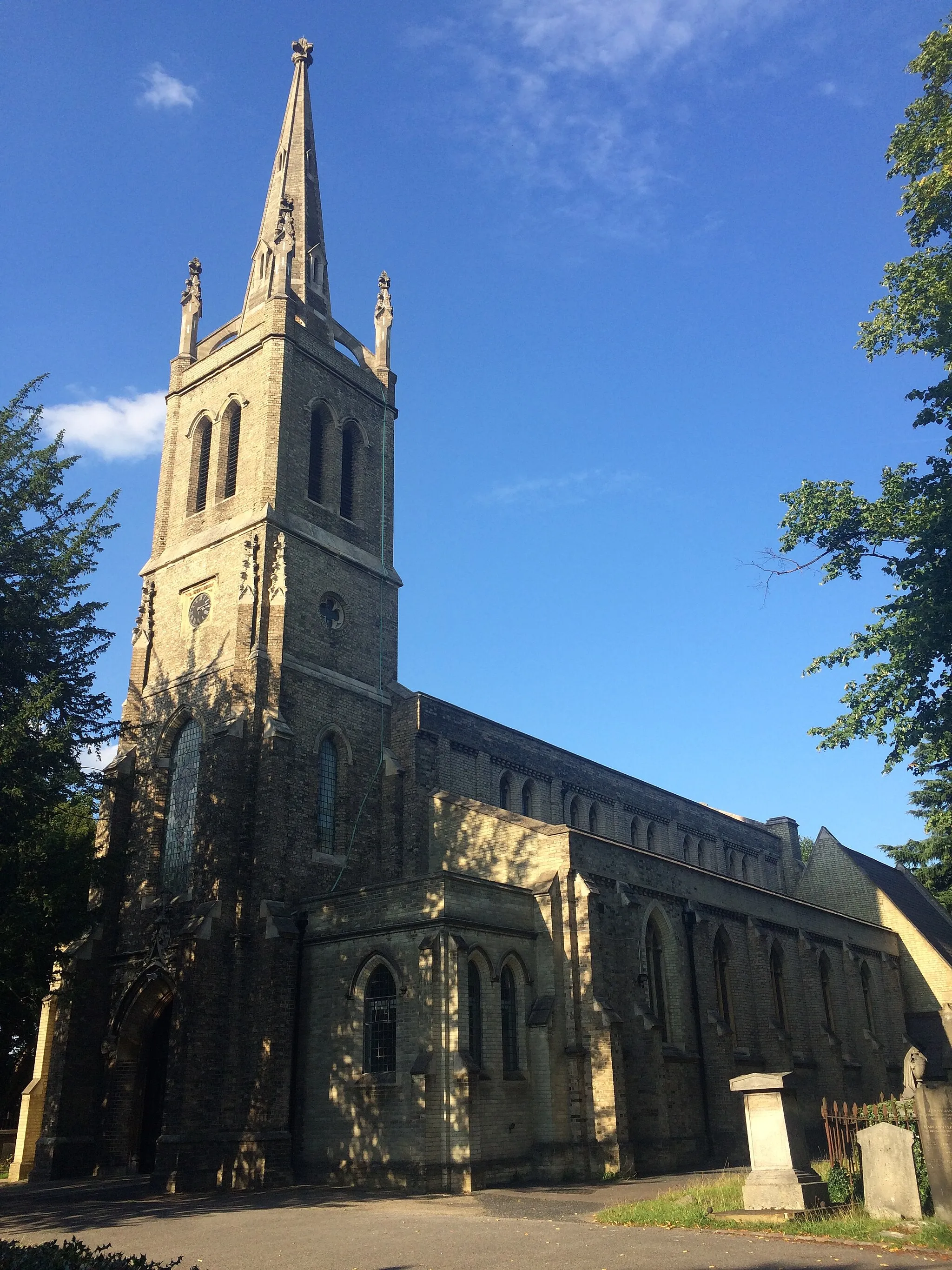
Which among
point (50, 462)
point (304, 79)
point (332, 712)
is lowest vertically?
point (332, 712)

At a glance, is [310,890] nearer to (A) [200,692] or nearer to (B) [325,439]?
(A) [200,692]

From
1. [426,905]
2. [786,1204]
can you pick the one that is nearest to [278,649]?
[426,905]

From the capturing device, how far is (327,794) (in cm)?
2712

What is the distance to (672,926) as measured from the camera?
26969mm

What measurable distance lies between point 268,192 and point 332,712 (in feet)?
66.8

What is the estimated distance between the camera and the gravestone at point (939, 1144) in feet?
42.9

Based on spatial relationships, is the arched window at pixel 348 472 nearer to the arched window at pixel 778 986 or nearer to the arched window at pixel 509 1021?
the arched window at pixel 509 1021

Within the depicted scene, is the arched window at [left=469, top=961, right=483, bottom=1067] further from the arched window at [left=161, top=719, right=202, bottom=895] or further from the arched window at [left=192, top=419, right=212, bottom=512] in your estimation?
the arched window at [left=192, top=419, right=212, bottom=512]

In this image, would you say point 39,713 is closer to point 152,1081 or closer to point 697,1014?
point 152,1081

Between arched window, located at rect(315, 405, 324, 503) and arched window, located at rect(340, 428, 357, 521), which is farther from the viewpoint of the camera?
arched window, located at rect(340, 428, 357, 521)

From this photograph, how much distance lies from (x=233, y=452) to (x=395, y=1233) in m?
22.6

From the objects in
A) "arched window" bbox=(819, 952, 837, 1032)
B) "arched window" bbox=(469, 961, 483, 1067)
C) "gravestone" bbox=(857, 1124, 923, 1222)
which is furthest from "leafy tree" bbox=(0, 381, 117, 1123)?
"arched window" bbox=(819, 952, 837, 1032)

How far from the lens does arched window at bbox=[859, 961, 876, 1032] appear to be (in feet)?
117

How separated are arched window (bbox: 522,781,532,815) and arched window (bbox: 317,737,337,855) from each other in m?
6.77
